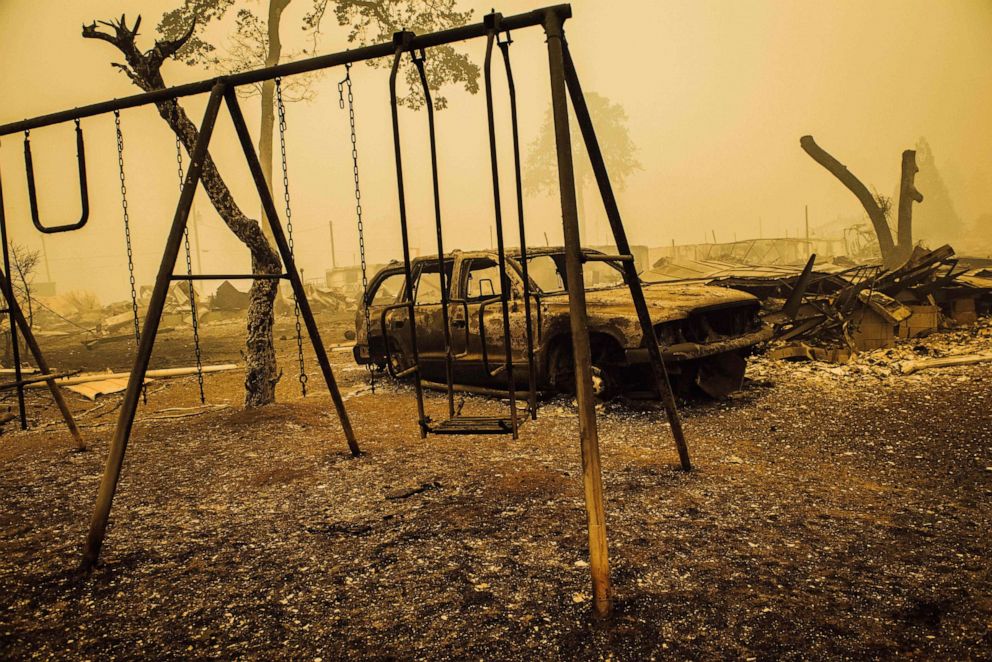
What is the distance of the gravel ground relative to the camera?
198 centimetres

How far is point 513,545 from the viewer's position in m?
2.67

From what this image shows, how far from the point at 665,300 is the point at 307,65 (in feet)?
11.8

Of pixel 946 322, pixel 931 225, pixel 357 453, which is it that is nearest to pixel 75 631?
pixel 357 453


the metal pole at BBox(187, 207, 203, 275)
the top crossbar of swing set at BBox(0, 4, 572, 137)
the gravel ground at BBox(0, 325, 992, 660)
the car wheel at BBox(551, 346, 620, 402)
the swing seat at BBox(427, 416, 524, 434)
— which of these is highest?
the metal pole at BBox(187, 207, 203, 275)

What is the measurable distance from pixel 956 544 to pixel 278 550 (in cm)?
305

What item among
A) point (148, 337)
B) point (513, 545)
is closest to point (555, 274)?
point (513, 545)

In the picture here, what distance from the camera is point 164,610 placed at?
2248mm

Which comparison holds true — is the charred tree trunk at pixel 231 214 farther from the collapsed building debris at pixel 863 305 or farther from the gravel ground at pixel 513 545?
the collapsed building debris at pixel 863 305

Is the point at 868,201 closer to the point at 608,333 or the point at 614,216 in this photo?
the point at 608,333

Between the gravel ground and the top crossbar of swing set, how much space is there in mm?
2253

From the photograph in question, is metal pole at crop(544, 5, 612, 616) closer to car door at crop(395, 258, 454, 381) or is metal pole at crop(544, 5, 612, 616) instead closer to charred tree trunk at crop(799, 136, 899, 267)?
car door at crop(395, 258, 454, 381)

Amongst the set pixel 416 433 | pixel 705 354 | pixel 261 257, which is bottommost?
pixel 416 433

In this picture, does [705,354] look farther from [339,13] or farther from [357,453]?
[339,13]

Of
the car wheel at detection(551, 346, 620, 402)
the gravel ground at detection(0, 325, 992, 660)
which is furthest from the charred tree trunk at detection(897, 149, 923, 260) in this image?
the car wheel at detection(551, 346, 620, 402)
